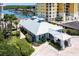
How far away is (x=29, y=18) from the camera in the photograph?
3.40 m

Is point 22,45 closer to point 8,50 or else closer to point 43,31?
point 8,50

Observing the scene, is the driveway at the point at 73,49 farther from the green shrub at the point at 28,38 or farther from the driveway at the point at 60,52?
the green shrub at the point at 28,38

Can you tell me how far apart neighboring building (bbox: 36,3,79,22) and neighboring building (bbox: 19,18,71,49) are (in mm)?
108

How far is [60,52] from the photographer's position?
335cm

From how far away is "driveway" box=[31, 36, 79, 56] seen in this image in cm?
331

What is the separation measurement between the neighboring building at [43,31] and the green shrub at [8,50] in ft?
1.00

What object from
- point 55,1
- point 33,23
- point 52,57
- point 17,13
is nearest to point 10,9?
point 17,13

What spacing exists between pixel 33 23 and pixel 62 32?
0.43 m

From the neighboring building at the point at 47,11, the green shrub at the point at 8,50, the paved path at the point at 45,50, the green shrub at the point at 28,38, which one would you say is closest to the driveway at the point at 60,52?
the paved path at the point at 45,50

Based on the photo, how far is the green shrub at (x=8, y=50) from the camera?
3.22 m

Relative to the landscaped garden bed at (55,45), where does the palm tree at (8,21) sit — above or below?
above

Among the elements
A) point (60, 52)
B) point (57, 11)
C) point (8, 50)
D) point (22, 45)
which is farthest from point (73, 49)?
point (8, 50)

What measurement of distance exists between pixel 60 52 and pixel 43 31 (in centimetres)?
37

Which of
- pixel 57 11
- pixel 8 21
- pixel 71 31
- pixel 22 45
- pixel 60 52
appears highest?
pixel 57 11
